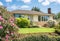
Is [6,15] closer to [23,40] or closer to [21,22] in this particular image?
[23,40]

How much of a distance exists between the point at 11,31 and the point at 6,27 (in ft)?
2.77

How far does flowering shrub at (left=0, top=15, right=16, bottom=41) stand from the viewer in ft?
40.2

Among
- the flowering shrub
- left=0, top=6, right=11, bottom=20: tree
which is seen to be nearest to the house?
left=0, top=6, right=11, bottom=20: tree

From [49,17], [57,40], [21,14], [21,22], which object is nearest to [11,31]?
[57,40]

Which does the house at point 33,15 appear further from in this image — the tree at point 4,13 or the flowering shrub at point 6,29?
the flowering shrub at point 6,29

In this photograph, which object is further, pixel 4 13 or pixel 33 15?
pixel 33 15

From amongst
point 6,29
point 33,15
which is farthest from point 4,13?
point 33,15

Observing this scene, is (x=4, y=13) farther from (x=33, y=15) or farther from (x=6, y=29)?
(x=33, y=15)

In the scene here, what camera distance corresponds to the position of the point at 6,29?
41.8 feet

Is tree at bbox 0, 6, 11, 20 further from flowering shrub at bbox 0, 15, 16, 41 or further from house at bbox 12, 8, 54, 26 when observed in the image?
house at bbox 12, 8, 54, 26

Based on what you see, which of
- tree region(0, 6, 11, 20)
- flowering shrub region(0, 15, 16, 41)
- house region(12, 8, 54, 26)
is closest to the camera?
flowering shrub region(0, 15, 16, 41)

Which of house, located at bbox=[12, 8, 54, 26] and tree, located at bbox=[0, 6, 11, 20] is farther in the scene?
house, located at bbox=[12, 8, 54, 26]

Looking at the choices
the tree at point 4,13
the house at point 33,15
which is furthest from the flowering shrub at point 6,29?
the house at point 33,15

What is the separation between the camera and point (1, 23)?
40.4ft
